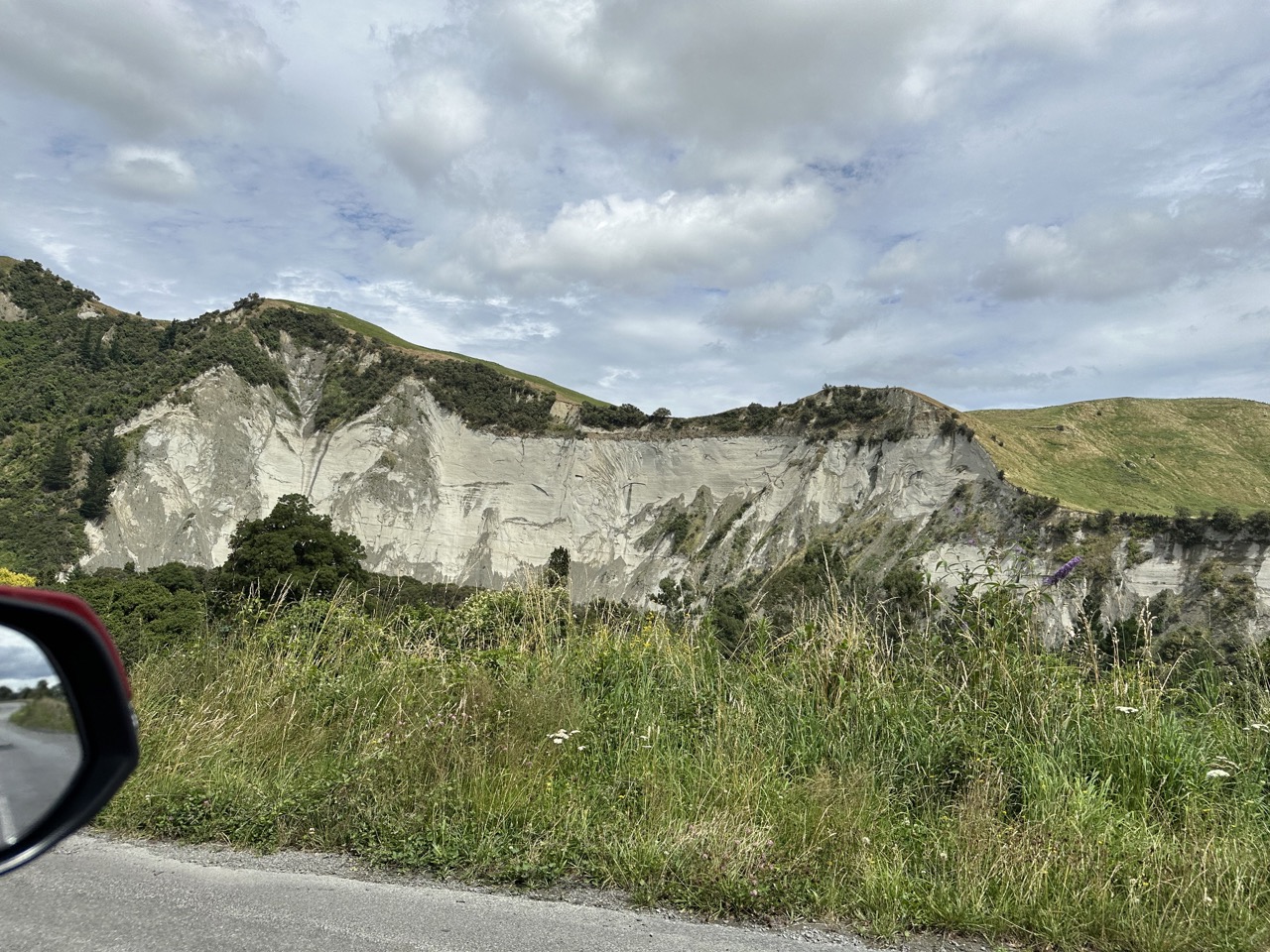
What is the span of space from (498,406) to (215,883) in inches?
2664

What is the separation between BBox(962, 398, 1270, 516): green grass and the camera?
5081cm

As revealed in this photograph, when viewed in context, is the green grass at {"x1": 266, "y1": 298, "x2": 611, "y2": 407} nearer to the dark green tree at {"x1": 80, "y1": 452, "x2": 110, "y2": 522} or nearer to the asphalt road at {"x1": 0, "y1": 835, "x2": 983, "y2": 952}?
the dark green tree at {"x1": 80, "y1": 452, "x2": 110, "y2": 522}

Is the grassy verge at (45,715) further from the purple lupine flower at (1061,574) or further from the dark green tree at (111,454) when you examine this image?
the dark green tree at (111,454)

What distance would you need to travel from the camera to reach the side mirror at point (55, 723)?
4.71 ft

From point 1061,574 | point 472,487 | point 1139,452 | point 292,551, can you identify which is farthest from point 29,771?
point 1139,452

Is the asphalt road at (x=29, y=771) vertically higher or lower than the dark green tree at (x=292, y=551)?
higher

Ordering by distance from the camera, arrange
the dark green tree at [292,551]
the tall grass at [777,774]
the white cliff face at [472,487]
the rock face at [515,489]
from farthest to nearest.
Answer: the white cliff face at [472,487]
the rock face at [515,489]
the dark green tree at [292,551]
the tall grass at [777,774]

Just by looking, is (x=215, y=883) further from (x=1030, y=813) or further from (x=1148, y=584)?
(x=1148, y=584)

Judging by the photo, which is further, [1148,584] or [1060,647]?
[1148,584]

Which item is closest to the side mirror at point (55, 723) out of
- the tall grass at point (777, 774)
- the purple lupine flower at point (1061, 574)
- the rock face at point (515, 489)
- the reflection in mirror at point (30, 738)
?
the reflection in mirror at point (30, 738)

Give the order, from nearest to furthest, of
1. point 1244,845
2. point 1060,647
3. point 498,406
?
point 1244,845, point 1060,647, point 498,406

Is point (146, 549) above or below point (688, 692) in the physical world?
below

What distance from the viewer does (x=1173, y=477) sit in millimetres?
64250

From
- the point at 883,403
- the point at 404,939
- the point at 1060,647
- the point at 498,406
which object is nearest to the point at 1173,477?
the point at 883,403
